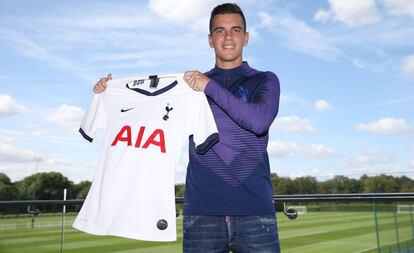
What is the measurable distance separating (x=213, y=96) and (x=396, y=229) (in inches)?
84.8

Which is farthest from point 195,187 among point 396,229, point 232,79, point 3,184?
point 3,184

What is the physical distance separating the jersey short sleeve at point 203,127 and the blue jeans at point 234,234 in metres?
0.27

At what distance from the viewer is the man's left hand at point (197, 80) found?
5.47 feet

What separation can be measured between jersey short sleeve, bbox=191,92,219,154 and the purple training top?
0.03 m

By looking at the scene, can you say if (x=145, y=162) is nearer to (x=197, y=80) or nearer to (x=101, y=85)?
(x=197, y=80)

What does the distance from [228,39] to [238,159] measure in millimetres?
509

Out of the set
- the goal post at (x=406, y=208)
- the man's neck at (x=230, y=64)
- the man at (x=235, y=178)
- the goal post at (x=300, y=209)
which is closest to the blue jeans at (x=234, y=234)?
the man at (x=235, y=178)

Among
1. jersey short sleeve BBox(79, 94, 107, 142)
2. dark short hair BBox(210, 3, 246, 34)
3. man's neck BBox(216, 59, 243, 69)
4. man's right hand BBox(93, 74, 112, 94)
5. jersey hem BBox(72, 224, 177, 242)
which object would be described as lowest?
jersey hem BBox(72, 224, 177, 242)

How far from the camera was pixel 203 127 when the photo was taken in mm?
1755

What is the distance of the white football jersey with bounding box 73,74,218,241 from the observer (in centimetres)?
185

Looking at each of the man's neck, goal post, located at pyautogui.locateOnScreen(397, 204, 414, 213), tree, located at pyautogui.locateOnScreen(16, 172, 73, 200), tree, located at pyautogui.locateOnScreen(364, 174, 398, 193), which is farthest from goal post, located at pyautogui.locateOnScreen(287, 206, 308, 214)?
tree, located at pyautogui.locateOnScreen(16, 172, 73, 200)

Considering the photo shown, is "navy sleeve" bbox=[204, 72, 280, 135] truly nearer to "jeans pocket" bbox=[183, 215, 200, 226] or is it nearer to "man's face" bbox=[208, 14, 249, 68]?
"man's face" bbox=[208, 14, 249, 68]

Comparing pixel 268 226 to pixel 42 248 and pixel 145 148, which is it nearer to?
pixel 145 148

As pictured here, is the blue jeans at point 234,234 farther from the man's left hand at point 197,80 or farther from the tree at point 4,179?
the tree at point 4,179
